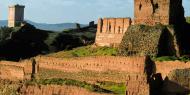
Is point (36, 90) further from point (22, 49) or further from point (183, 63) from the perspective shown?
point (22, 49)

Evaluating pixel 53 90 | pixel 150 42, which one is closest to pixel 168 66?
pixel 150 42

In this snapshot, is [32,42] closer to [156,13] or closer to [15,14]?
[156,13]

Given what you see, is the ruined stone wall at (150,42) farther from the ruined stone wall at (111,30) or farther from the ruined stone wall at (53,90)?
the ruined stone wall at (53,90)

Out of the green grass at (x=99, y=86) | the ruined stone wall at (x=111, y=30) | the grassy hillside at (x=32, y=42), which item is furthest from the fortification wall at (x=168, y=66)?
the grassy hillside at (x=32, y=42)

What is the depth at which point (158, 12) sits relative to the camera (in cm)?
3634

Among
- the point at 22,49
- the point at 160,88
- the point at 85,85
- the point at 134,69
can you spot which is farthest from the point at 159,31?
the point at 22,49

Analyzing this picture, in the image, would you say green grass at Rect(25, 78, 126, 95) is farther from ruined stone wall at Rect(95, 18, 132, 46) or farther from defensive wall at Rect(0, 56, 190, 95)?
ruined stone wall at Rect(95, 18, 132, 46)

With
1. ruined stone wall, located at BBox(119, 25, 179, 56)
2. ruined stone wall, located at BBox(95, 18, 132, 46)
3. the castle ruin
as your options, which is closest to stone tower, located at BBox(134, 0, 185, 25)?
the castle ruin

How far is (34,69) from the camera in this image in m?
38.3

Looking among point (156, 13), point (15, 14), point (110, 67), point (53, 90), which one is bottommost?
point (53, 90)

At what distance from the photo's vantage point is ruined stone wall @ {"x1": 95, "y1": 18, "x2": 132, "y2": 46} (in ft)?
134

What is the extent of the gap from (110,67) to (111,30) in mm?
9641

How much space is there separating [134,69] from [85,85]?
3.62 meters

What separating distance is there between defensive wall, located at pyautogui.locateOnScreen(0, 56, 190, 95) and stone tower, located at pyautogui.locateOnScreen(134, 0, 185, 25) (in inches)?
197
